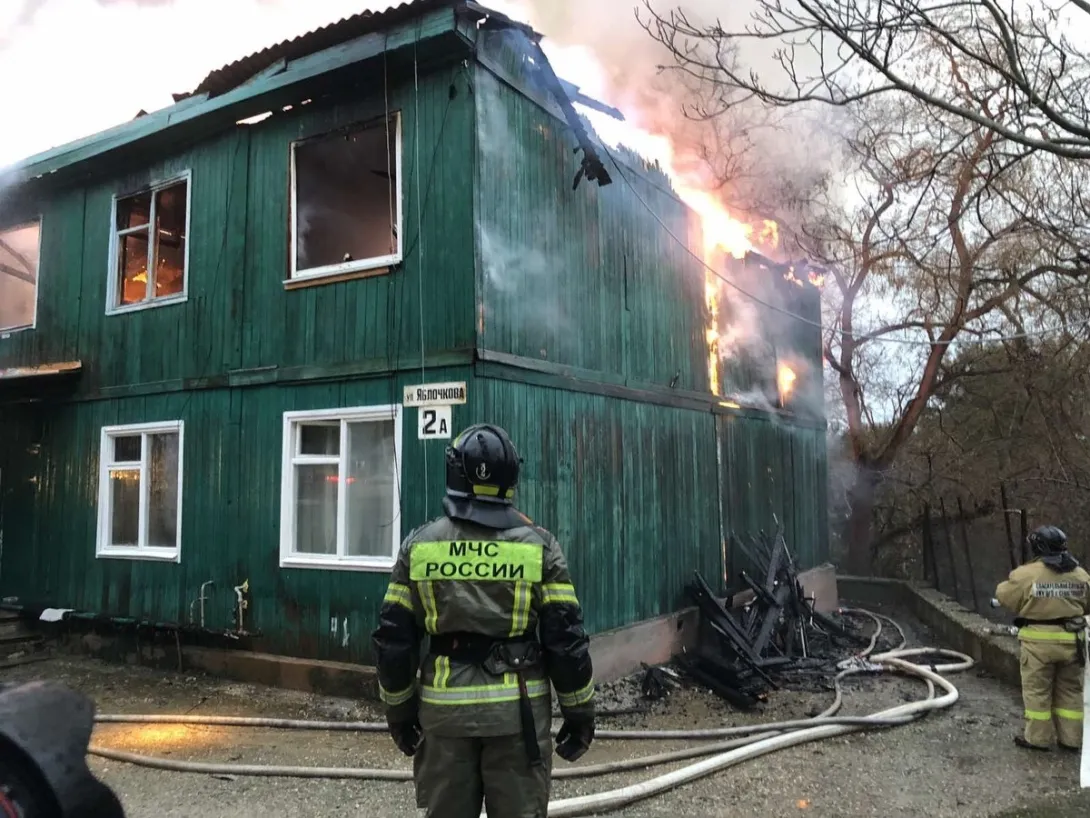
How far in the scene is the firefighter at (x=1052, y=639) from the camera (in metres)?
6.17

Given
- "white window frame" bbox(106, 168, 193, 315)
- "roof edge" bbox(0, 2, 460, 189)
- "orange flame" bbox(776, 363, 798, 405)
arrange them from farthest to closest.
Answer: "orange flame" bbox(776, 363, 798, 405), "white window frame" bbox(106, 168, 193, 315), "roof edge" bbox(0, 2, 460, 189)

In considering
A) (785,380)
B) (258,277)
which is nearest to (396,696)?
(258,277)

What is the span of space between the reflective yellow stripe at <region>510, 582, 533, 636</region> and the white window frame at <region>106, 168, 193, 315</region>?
8.04 metres

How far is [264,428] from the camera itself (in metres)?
8.89

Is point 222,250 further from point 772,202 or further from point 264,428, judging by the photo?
point 772,202

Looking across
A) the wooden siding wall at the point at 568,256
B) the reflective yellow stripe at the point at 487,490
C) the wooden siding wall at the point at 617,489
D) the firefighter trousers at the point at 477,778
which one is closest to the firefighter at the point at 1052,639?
the wooden siding wall at the point at 617,489

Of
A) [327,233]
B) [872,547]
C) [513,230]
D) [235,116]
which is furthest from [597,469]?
[872,547]

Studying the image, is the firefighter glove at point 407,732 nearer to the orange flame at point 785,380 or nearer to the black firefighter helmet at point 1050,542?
the black firefighter helmet at point 1050,542

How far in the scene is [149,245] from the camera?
33.6 ft

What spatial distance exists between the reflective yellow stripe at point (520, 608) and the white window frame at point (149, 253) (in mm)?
8037

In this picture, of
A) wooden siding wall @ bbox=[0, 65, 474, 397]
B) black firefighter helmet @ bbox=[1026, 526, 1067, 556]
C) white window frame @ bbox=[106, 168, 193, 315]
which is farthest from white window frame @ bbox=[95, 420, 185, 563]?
black firefighter helmet @ bbox=[1026, 526, 1067, 556]

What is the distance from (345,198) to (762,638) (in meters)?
7.28

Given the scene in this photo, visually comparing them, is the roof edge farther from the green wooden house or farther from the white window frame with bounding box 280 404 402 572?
the white window frame with bounding box 280 404 402 572

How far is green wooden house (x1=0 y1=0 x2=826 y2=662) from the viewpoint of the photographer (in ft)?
26.0
